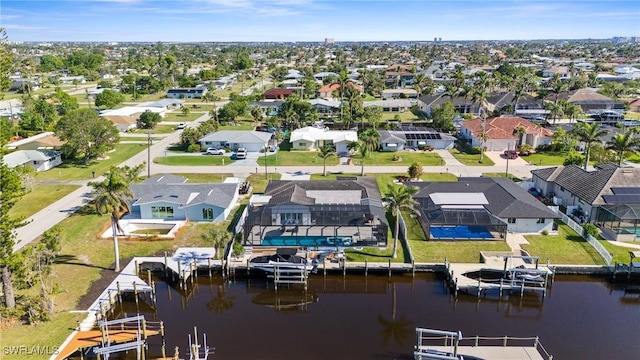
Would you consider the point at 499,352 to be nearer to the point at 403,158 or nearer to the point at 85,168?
the point at 403,158

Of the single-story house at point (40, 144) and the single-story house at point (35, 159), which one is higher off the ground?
the single-story house at point (40, 144)

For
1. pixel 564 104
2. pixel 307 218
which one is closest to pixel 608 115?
pixel 564 104

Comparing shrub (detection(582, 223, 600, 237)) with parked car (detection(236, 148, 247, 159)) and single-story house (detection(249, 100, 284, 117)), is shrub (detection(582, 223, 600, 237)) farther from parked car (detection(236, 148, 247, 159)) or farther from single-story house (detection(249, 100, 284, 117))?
single-story house (detection(249, 100, 284, 117))

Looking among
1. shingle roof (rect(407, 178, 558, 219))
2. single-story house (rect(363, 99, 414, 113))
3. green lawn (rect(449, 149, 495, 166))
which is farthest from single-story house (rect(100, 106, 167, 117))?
shingle roof (rect(407, 178, 558, 219))

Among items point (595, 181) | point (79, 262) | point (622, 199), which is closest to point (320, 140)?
point (595, 181)

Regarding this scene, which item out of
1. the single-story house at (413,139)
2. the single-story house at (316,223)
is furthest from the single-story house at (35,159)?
the single-story house at (413,139)

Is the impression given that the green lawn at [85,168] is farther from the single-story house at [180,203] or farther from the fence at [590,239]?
the fence at [590,239]

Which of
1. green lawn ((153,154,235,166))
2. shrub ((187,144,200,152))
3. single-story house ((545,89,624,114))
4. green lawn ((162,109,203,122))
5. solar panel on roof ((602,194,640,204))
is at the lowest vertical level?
green lawn ((153,154,235,166))
